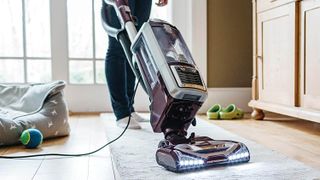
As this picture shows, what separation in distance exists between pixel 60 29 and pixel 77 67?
0.28 m

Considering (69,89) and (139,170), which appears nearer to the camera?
(139,170)

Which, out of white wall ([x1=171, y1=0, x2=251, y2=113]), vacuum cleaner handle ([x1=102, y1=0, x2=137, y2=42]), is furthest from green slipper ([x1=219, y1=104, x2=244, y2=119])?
vacuum cleaner handle ([x1=102, y1=0, x2=137, y2=42])

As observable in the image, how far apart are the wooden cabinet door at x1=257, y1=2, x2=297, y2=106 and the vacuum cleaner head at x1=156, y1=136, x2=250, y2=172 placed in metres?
0.87

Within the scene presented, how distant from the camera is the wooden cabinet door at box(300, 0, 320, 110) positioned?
5.49 ft

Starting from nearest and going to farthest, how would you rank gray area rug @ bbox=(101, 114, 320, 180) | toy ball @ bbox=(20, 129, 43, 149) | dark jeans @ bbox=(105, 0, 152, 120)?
gray area rug @ bbox=(101, 114, 320, 180)
toy ball @ bbox=(20, 129, 43, 149)
dark jeans @ bbox=(105, 0, 152, 120)

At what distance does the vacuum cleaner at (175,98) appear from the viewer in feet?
3.43

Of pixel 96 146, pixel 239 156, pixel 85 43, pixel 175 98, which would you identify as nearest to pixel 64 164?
pixel 96 146

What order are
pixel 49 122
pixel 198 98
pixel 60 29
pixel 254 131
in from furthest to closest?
pixel 60 29 < pixel 254 131 < pixel 49 122 < pixel 198 98

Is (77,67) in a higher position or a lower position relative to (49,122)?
higher

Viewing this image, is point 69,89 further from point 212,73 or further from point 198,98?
point 198,98

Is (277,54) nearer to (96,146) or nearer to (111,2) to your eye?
(111,2)

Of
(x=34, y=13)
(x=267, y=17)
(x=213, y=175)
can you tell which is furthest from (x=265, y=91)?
(x=34, y=13)

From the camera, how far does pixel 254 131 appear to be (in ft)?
5.96

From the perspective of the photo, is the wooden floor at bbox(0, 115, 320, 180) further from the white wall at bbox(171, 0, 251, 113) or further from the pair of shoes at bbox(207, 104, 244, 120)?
the white wall at bbox(171, 0, 251, 113)
